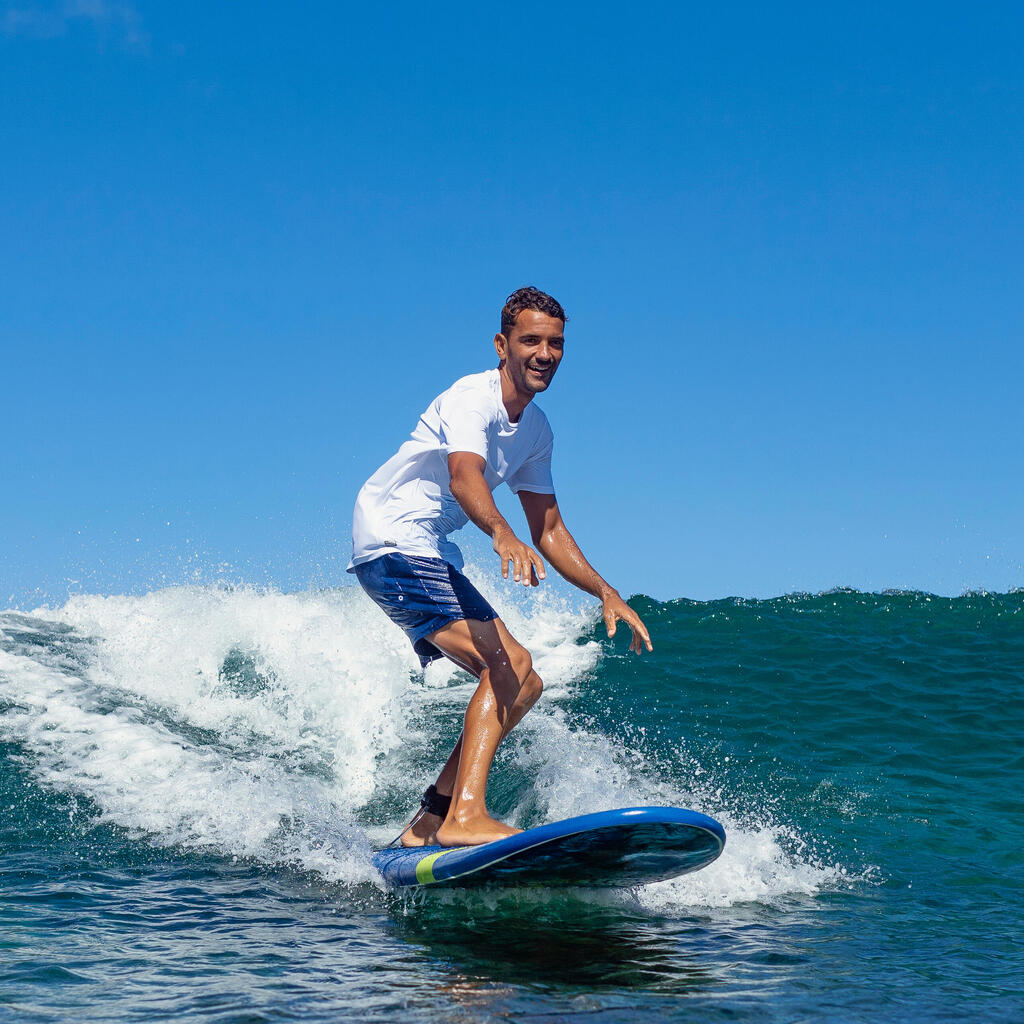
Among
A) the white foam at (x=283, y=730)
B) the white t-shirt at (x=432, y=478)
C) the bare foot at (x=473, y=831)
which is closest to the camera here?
the bare foot at (x=473, y=831)

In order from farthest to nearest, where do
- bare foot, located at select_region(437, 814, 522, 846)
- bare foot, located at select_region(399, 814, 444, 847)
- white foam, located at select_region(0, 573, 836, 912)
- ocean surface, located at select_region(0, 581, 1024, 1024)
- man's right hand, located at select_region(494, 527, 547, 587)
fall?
white foam, located at select_region(0, 573, 836, 912), bare foot, located at select_region(399, 814, 444, 847), bare foot, located at select_region(437, 814, 522, 846), man's right hand, located at select_region(494, 527, 547, 587), ocean surface, located at select_region(0, 581, 1024, 1024)

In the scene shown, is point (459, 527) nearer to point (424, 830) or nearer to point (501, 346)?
point (501, 346)

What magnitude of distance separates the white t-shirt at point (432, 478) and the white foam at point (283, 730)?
5.65 ft

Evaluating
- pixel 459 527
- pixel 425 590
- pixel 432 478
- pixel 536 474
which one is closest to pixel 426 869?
pixel 425 590

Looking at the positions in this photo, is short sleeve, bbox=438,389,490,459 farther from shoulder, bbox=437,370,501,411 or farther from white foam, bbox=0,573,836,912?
white foam, bbox=0,573,836,912

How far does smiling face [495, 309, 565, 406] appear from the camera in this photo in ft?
14.5

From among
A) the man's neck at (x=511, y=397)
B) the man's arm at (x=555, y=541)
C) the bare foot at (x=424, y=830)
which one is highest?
the man's neck at (x=511, y=397)

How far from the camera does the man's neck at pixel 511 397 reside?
14.7ft

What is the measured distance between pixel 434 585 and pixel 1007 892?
Answer: 3.28 m

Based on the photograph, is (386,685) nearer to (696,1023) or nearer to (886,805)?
(886,805)

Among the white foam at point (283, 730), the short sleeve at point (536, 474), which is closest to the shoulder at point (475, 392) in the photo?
the short sleeve at point (536, 474)

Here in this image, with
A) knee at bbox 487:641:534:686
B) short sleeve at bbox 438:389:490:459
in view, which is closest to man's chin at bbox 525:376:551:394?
short sleeve at bbox 438:389:490:459

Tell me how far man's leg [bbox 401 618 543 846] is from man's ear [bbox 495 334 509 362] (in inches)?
46.8

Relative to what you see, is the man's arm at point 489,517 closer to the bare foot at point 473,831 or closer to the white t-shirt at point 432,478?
the white t-shirt at point 432,478
